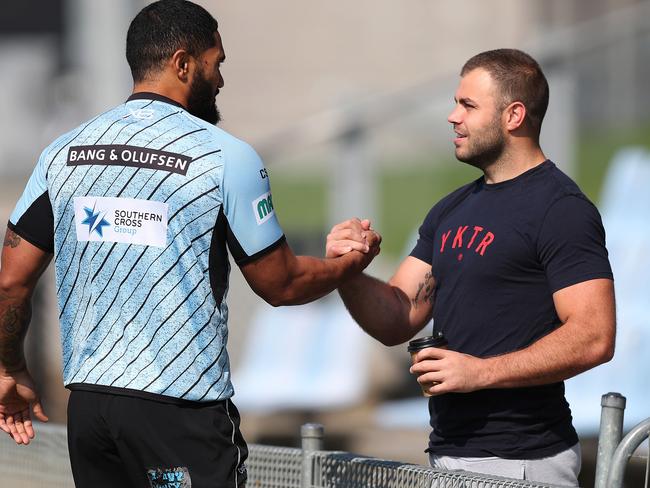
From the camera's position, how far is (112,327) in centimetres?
334

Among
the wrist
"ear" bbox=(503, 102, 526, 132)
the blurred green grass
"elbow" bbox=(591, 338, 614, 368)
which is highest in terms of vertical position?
the blurred green grass

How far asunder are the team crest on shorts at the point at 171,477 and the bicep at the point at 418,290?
1173mm

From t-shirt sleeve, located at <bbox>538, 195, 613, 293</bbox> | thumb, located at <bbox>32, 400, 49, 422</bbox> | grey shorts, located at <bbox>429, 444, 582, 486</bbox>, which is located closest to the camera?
t-shirt sleeve, located at <bbox>538, 195, 613, 293</bbox>

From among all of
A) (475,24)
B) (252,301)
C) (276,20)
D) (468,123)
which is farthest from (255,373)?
(276,20)

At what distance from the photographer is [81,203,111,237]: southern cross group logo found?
3.35 metres

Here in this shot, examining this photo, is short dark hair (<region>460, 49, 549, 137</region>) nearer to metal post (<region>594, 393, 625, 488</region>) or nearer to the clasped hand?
the clasped hand

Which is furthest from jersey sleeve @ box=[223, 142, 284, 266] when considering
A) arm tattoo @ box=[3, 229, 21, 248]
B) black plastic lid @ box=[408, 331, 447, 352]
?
arm tattoo @ box=[3, 229, 21, 248]

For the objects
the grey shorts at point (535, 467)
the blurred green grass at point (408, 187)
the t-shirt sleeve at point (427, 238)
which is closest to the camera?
the grey shorts at point (535, 467)

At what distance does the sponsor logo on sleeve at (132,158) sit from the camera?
331 cm

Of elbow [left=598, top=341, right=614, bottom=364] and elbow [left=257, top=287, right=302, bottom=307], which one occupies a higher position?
elbow [left=257, top=287, right=302, bottom=307]

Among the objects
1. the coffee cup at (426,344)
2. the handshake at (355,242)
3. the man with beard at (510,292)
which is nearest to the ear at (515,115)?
the man with beard at (510,292)

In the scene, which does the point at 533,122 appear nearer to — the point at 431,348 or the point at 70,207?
the point at 431,348

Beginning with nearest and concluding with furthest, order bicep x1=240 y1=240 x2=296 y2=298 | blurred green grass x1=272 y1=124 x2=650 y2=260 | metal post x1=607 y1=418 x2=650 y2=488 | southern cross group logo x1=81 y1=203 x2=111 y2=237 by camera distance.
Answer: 1. metal post x1=607 y1=418 x2=650 y2=488
2. southern cross group logo x1=81 y1=203 x2=111 y2=237
3. bicep x1=240 y1=240 x2=296 y2=298
4. blurred green grass x1=272 y1=124 x2=650 y2=260

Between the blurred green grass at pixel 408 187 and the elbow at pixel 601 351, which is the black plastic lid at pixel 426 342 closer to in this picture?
the elbow at pixel 601 351
